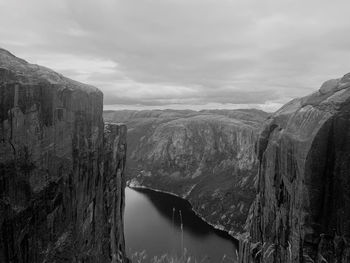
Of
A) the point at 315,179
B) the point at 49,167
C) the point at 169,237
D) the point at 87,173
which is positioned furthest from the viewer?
the point at 169,237

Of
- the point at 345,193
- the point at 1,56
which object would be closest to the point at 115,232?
the point at 1,56

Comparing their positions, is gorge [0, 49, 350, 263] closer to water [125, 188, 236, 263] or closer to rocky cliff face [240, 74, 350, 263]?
rocky cliff face [240, 74, 350, 263]

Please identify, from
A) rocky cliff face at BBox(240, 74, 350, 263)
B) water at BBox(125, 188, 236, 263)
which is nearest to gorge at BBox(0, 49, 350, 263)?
rocky cliff face at BBox(240, 74, 350, 263)

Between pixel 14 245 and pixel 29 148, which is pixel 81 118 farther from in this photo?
pixel 14 245

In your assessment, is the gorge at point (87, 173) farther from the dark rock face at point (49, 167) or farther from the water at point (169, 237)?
the water at point (169, 237)

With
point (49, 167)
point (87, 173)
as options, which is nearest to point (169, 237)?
point (87, 173)

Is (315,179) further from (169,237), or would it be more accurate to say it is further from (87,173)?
(169,237)
